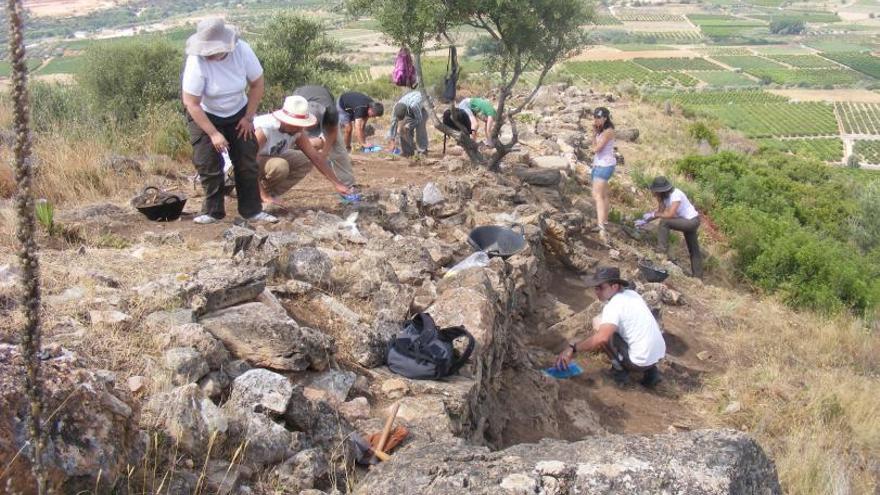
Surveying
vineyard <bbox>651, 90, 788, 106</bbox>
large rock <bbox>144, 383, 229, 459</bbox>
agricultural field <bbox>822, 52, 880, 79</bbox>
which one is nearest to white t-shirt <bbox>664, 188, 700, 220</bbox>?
large rock <bbox>144, 383, 229, 459</bbox>

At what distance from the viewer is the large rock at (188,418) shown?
2.91m

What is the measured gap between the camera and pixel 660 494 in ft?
8.16

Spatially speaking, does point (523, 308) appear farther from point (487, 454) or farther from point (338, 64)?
point (338, 64)

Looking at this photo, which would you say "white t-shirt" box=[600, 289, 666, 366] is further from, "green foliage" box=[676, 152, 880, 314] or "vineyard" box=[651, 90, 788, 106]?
"vineyard" box=[651, 90, 788, 106]

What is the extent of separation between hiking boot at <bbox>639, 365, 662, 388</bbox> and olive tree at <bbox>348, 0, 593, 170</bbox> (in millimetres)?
4539

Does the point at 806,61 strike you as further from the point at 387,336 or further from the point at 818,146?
the point at 387,336

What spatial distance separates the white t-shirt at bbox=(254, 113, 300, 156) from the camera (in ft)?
22.7

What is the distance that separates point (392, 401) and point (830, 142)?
58638 millimetres

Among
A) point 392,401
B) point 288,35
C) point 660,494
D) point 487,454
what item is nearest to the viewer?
point 660,494

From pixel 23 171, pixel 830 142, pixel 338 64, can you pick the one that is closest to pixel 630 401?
pixel 23 171

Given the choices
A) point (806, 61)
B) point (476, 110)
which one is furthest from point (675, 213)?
point (806, 61)

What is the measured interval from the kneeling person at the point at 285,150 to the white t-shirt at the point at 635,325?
2.78 meters

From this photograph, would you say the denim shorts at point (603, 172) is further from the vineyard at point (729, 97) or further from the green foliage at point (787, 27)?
the green foliage at point (787, 27)

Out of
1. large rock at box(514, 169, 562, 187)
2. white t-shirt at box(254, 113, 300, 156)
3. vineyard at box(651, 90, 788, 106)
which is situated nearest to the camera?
white t-shirt at box(254, 113, 300, 156)
